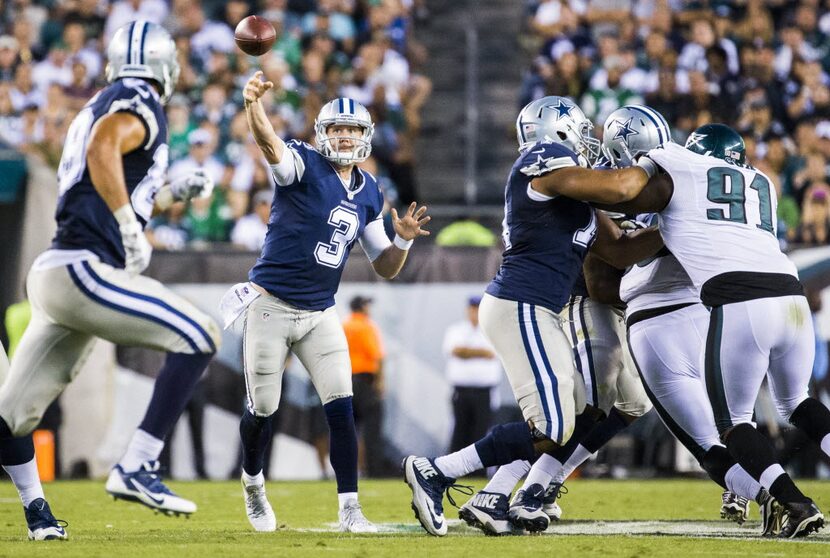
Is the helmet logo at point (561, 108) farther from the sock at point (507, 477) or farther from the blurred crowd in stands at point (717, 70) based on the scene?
the blurred crowd in stands at point (717, 70)

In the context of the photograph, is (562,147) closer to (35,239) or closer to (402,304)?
(402,304)

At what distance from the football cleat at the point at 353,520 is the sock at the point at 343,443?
0.08m

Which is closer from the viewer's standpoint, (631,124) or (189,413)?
(631,124)

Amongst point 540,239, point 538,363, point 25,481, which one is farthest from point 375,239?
point 25,481

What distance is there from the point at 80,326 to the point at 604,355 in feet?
9.24

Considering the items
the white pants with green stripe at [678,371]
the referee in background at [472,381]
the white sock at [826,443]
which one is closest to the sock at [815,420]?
the white sock at [826,443]

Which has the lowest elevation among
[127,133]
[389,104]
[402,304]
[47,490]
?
[47,490]

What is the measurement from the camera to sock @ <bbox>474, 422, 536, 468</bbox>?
6117 mm

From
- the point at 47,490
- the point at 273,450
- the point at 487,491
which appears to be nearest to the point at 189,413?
the point at 273,450

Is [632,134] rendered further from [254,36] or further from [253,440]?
[253,440]

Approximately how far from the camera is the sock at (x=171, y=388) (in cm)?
564

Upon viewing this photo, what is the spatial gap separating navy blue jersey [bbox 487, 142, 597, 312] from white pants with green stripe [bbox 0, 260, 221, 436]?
149 cm

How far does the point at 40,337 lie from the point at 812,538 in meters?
3.55

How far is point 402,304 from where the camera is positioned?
1190 cm
